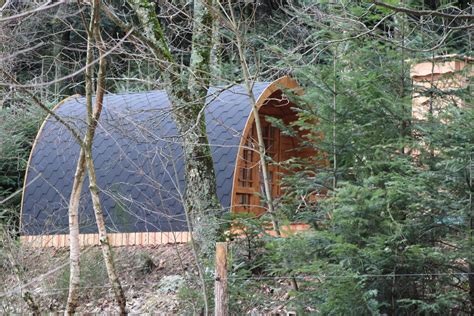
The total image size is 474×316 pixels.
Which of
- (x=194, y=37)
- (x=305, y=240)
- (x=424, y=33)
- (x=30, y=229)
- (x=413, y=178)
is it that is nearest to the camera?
(x=413, y=178)

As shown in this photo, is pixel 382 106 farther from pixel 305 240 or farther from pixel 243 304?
pixel 243 304

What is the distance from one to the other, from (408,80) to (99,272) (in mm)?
5160

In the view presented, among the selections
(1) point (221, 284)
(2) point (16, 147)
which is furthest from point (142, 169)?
(1) point (221, 284)

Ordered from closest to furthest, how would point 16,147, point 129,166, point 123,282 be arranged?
point 123,282
point 129,166
point 16,147

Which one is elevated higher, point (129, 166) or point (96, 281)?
point (129, 166)

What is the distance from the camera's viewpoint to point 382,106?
7617 mm

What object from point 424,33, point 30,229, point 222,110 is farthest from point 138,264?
point 424,33

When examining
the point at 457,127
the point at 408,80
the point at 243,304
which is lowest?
the point at 243,304

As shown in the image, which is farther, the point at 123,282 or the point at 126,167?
the point at 126,167

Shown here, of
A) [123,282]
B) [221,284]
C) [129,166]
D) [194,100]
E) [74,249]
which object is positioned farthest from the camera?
[129,166]

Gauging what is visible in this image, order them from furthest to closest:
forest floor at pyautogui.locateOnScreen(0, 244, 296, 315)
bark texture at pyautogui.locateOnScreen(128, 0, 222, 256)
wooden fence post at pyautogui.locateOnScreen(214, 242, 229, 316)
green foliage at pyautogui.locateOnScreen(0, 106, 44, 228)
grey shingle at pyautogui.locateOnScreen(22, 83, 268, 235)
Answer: green foliage at pyautogui.locateOnScreen(0, 106, 44, 228) < grey shingle at pyautogui.locateOnScreen(22, 83, 268, 235) < bark texture at pyautogui.locateOnScreen(128, 0, 222, 256) < forest floor at pyautogui.locateOnScreen(0, 244, 296, 315) < wooden fence post at pyautogui.locateOnScreen(214, 242, 229, 316)

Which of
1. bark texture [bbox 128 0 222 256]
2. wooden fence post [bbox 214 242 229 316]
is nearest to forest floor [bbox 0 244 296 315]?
bark texture [bbox 128 0 222 256]

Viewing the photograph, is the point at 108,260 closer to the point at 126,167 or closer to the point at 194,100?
the point at 194,100

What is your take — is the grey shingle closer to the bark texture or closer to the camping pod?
the camping pod
